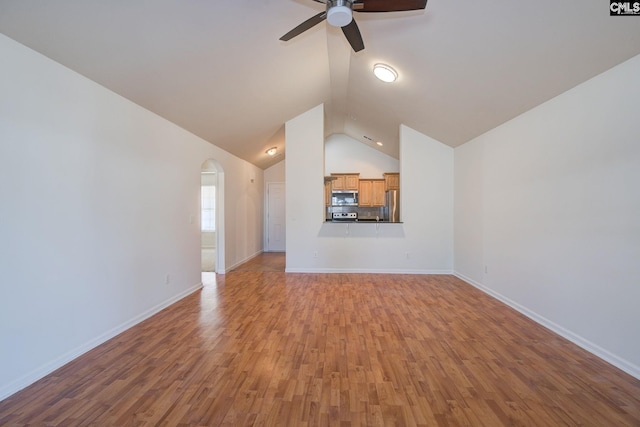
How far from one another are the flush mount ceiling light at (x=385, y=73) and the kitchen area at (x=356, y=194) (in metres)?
3.69

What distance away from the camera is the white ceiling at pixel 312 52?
2.00 metres

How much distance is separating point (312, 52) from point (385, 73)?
1017 millimetres

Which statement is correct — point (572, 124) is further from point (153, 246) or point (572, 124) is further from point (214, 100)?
point (153, 246)

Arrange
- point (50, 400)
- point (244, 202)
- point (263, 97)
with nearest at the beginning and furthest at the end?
point (50, 400) → point (263, 97) → point (244, 202)

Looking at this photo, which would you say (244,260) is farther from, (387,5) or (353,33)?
(387,5)

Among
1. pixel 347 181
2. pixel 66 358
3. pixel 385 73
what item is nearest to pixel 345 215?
pixel 347 181

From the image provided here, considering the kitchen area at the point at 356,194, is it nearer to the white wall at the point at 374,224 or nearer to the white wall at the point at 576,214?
the white wall at the point at 374,224

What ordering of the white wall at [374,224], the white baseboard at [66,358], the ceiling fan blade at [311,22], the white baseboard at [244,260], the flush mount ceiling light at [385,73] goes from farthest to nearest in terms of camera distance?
the white baseboard at [244,260] < the white wall at [374,224] < the flush mount ceiling light at [385,73] < the ceiling fan blade at [311,22] < the white baseboard at [66,358]

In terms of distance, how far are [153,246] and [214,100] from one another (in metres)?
1.97

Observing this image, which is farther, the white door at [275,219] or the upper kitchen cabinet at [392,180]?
the white door at [275,219]

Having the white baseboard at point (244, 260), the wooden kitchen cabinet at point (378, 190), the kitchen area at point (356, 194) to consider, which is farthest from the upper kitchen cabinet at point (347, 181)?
the white baseboard at point (244, 260)

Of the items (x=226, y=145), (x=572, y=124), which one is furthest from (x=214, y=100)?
(x=572, y=124)

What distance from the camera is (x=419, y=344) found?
102 inches

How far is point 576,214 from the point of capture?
2582mm
